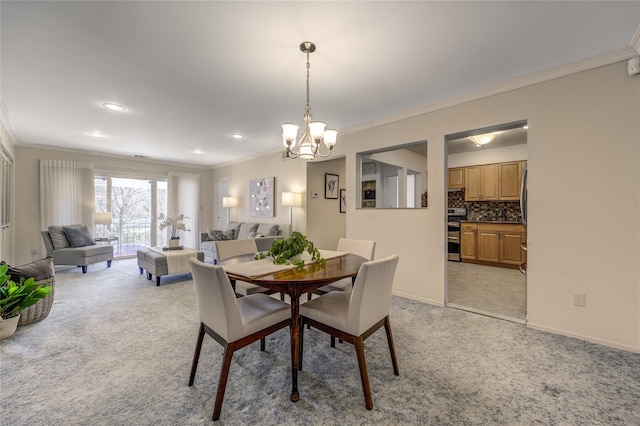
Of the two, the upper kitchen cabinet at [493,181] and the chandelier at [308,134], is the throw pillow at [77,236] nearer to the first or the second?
the chandelier at [308,134]

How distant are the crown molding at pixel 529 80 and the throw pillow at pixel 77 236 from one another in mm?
5841

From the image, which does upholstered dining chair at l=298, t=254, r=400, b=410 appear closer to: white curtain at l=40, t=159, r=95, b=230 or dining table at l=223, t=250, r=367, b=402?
dining table at l=223, t=250, r=367, b=402

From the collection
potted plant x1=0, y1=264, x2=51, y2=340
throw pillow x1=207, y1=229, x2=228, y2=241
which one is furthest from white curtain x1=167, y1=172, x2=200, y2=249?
potted plant x1=0, y1=264, x2=51, y2=340

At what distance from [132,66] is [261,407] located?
2.91 m

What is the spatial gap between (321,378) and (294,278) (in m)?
0.78

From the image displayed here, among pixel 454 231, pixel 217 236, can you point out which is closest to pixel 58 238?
pixel 217 236

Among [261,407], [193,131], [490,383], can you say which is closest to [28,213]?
[193,131]

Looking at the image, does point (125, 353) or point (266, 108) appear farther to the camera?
point (266, 108)

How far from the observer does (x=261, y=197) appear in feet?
19.6

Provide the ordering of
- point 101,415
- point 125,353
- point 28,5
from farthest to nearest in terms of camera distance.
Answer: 1. point 125,353
2. point 28,5
3. point 101,415

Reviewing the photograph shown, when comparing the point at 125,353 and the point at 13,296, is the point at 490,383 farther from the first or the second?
the point at 13,296

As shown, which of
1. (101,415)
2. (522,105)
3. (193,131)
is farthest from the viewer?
(193,131)

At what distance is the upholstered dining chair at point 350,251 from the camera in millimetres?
2412

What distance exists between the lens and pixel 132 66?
2354 mm
